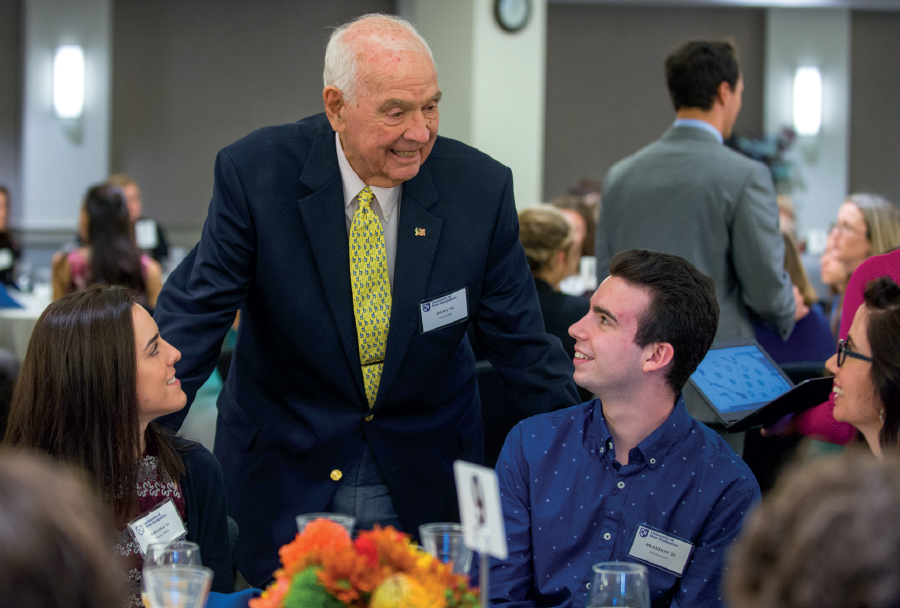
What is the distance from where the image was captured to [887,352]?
1.65 metres

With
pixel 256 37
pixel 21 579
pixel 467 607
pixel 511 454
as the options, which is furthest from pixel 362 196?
pixel 256 37

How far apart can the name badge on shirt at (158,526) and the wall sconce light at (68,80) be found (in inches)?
289

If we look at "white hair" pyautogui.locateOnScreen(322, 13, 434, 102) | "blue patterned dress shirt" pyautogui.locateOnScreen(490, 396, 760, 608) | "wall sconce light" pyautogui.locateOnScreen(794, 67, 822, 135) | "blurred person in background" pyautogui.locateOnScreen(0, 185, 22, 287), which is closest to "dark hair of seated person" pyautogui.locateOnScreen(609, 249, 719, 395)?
"blue patterned dress shirt" pyautogui.locateOnScreen(490, 396, 760, 608)

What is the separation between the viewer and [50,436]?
167 centimetres

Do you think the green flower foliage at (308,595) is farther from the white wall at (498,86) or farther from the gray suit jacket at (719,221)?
the white wall at (498,86)

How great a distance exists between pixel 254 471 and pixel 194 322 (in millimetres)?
359

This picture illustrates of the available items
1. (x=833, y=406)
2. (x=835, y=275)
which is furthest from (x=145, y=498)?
(x=835, y=275)

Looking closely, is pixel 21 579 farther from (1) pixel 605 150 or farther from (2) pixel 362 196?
(1) pixel 605 150

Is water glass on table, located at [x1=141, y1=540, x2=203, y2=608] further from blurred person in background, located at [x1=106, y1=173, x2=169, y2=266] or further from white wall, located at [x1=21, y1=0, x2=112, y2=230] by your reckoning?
white wall, located at [x1=21, y1=0, x2=112, y2=230]

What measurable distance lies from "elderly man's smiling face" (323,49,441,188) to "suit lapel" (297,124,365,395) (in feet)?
0.35

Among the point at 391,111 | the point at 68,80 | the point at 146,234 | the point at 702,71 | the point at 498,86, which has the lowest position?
the point at 146,234

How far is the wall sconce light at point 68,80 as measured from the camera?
8102mm

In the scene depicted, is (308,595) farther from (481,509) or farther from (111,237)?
(111,237)

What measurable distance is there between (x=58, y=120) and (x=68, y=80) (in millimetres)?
362
